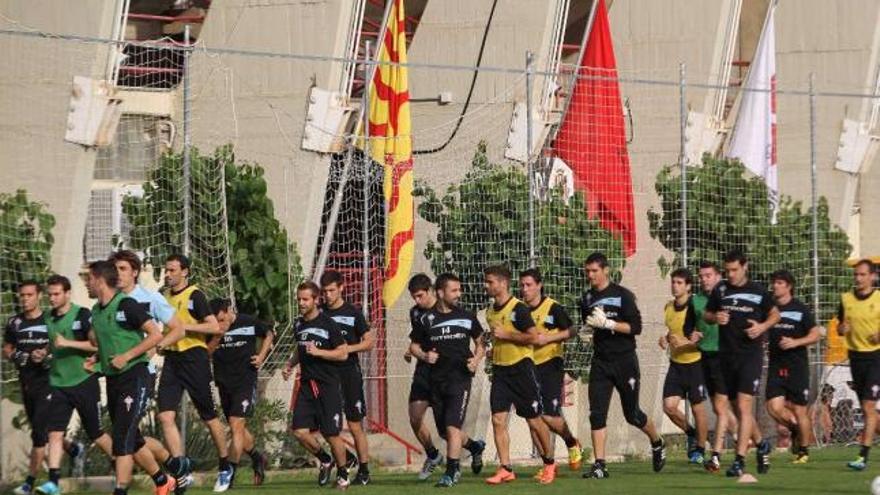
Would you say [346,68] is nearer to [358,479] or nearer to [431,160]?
[431,160]

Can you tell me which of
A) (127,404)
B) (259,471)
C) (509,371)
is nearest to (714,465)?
(509,371)

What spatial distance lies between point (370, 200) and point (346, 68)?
324 centimetres

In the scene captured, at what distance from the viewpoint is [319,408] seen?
18.6 m

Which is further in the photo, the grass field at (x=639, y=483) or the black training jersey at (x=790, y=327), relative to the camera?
the black training jersey at (x=790, y=327)

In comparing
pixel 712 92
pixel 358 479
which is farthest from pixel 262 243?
pixel 712 92

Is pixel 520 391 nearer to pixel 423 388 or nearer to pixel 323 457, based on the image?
pixel 423 388

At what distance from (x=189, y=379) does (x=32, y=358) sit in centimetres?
143

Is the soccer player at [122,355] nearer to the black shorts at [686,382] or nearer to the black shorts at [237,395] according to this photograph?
the black shorts at [237,395]

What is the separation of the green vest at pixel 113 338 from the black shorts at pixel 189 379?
110 inches

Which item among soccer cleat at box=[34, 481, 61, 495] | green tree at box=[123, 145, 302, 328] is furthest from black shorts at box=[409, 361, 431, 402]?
soccer cleat at box=[34, 481, 61, 495]

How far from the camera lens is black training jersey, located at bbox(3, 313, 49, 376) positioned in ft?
58.9

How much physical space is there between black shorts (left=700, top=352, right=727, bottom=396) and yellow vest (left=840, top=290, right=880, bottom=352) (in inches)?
60.2

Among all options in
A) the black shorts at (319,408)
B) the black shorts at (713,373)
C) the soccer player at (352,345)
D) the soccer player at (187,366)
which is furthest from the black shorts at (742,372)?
the soccer player at (187,366)

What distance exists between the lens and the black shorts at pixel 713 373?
19.5 meters
